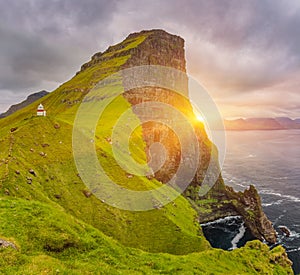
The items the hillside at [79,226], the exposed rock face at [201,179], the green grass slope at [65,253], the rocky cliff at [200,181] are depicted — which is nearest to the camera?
the green grass slope at [65,253]

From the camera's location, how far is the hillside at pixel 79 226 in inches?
917

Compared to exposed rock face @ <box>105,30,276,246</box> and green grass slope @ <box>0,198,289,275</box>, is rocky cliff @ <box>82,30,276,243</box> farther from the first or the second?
green grass slope @ <box>0,198,289,275</box>

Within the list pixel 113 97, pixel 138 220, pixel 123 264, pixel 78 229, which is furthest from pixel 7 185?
pixel 113 97

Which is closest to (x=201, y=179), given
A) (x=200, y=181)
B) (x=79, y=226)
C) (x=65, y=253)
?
(x=200, y=181)

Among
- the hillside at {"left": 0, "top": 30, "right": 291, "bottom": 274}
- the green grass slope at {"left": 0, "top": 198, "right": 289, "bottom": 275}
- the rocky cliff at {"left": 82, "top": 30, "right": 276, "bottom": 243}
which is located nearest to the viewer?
the green grass slope at {"left": 0, "top": 198, "right": 289, "bottom": 275}

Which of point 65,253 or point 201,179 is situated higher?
point 65,253

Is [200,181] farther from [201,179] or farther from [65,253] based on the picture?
[65,253]

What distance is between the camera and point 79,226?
29375 mm

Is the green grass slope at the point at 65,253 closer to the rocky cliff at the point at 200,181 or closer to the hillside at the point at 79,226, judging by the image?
the hillside at the point at 79,226

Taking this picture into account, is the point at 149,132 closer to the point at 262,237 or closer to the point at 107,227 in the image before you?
the point at 262,237

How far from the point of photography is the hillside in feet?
76.4

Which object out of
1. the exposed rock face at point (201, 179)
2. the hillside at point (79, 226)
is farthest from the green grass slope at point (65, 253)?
the exposed rock face at point (201, 179)

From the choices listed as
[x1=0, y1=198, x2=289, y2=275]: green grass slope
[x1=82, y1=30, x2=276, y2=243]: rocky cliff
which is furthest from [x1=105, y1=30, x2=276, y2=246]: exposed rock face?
[x1=0, y1=198, x2=289, y2=275]: green grass slope

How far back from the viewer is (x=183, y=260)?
31625 mm
